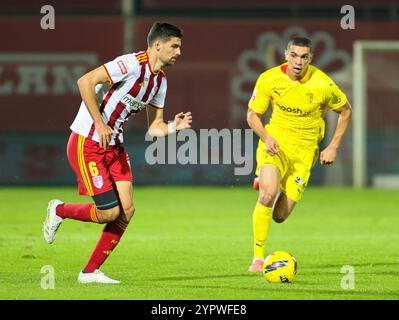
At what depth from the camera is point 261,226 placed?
9898mm

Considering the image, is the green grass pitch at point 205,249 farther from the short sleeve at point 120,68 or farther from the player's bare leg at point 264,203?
the short sleeve at point 120,68

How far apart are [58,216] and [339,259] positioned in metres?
2.98

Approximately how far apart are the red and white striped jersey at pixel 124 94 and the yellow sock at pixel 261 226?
1.66 metres

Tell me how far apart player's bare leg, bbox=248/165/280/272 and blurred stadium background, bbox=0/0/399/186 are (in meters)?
11.1

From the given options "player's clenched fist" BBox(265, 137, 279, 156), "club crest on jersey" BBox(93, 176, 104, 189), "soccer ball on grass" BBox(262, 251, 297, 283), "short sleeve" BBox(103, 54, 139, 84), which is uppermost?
"short sleeve" BBox(103, 54, 139, 84)

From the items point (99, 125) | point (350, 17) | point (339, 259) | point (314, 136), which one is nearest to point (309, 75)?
point (314, 136)

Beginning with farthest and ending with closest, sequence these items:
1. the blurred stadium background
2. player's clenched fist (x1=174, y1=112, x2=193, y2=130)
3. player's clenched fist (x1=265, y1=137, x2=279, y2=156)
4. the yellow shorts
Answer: the blurred stadium background
the yellow shorts
player's clenched fist (x1=265, y1=137, x2=279, y2=156)
player's clenched fist (x1=174, y1=112, x2=193, y2=130)

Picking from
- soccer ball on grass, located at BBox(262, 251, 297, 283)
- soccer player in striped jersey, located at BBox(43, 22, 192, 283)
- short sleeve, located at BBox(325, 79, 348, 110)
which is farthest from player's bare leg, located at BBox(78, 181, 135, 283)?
short sleeve, located at BBox(325, 79, 348, 110)

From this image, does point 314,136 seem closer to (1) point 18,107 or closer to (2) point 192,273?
(2) point 192,273

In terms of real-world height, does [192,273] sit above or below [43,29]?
below

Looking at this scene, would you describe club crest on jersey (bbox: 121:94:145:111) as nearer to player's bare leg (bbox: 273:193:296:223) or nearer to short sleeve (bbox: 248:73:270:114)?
short sleeve (bbox: 248:73:270:114)

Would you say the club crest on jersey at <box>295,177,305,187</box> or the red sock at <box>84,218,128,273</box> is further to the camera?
the club crest on jersey at <box>295,177,305,187</box>

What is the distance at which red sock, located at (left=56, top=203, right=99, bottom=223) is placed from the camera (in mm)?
8891
